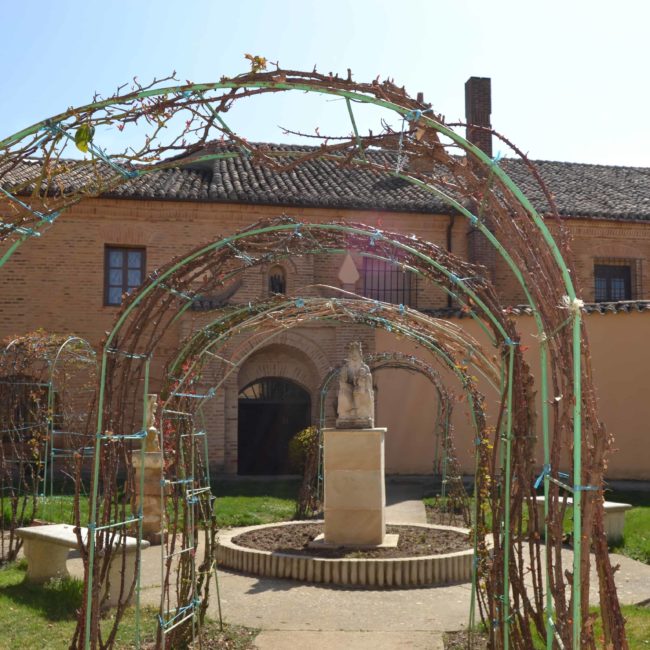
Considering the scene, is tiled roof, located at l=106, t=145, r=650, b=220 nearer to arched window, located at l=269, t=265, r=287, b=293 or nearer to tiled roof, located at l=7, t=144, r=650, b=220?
tiled roof, located at l=7, t=144, r=650, b=220

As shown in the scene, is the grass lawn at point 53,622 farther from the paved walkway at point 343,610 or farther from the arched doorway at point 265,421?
the arched doorway at point 265,421

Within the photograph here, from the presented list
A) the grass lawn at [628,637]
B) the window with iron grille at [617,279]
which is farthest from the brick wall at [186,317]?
the grass lawn at [628,637]

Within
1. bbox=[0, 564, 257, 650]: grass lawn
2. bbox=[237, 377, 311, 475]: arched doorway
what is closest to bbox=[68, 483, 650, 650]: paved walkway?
bbox=[0, 564, 257, 650]: grass lawn

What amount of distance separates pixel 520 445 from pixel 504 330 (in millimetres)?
670

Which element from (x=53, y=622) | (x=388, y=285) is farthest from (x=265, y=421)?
(x=53, y=622)

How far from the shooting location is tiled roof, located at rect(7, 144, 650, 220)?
1898 centimetres

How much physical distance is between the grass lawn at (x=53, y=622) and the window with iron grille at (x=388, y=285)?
1304 centimetres

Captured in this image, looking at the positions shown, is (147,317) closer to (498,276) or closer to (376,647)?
(376,647)

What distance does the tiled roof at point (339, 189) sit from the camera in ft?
62.3

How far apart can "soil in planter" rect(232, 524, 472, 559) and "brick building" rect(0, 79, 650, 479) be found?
7.24 m

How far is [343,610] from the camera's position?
7.21m

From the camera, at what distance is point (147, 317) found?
5.38 meters

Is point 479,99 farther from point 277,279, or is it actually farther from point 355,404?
point 355,404

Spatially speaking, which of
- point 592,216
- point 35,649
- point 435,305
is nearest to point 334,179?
point 435,305
